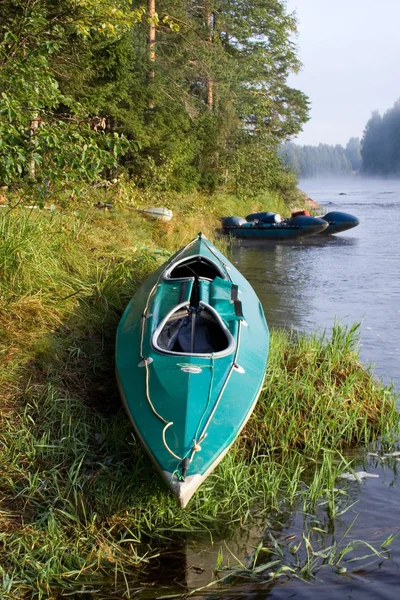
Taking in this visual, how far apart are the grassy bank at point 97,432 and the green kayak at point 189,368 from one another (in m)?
0.34

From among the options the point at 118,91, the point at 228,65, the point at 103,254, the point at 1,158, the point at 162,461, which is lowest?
the point at 162,461

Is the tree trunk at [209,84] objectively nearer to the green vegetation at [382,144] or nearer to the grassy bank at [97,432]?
the grassy bank at [97,432]

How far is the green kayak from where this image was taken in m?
3.74

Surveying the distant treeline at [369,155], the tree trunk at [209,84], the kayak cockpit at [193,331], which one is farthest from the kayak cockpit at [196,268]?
the distant treeline at [369,155]

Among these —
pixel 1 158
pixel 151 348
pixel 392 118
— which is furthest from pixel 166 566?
pixel 392 118

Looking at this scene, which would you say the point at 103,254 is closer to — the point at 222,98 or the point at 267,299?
the point at 267,299

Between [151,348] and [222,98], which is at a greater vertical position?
[222,98]

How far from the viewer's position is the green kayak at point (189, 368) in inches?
147

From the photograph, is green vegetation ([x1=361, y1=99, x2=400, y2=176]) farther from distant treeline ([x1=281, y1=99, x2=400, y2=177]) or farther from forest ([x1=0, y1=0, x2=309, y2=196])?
forest ([x1=0, y1=0, x2=309, y2=196])

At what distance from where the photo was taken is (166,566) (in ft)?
11.6

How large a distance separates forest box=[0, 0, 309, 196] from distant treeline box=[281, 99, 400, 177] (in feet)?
271

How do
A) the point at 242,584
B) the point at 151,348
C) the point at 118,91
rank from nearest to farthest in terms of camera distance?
the point at 242,584 < the point at 151,348 < the point at 118,91

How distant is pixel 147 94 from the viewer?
59.1 ft

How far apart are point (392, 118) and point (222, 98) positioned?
124985mm
